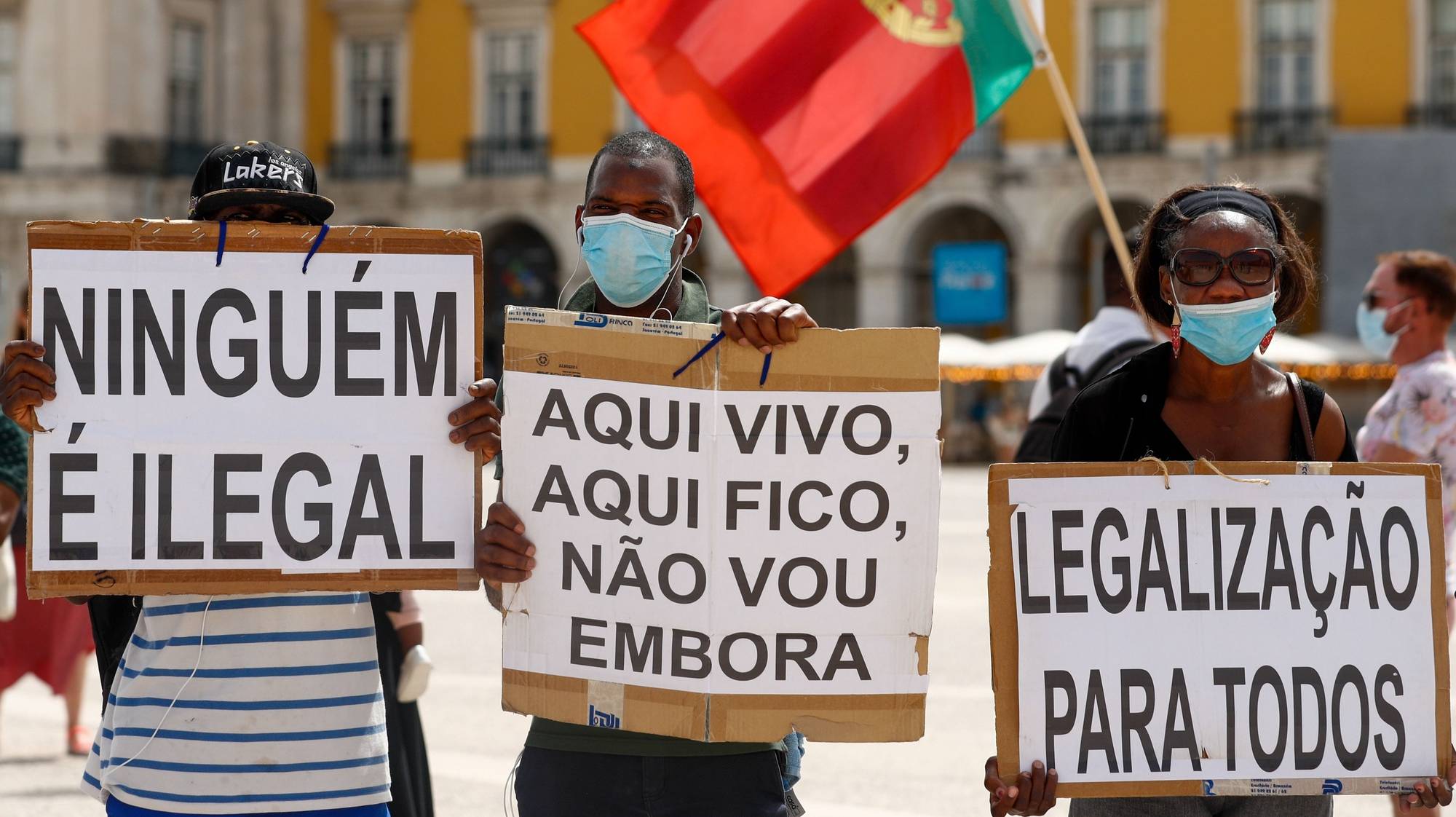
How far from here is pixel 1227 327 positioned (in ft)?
10.2

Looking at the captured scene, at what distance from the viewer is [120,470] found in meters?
3.22

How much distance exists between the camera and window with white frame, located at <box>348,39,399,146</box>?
1598 inches

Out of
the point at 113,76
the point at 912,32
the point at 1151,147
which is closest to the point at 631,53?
the point at 912,32

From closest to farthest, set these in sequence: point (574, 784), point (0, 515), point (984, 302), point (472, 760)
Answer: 1. point (574, 784)
2. point (0, 515)
3. point (472, 760)
4. point (984, 302)

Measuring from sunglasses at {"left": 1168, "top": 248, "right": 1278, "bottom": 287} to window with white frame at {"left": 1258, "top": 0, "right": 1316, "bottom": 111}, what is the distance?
3286cm

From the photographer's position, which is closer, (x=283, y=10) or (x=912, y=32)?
(x=912, y=32)

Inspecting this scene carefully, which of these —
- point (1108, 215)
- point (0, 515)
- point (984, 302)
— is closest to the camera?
point (0, 515)

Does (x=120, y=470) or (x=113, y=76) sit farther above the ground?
(x=113, y=76)

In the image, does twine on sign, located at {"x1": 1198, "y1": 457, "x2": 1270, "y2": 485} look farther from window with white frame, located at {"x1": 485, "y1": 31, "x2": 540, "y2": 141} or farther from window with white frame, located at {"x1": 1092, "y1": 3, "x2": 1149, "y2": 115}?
window with white frame, located at {"x1": 485, "y1": 31, "x2": 540, "y2": 141}

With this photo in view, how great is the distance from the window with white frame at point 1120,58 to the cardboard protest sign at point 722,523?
33.6 m

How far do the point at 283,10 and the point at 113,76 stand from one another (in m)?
4.99

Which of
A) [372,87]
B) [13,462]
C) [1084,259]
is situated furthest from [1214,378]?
[372,87]

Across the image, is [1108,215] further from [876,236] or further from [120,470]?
[876,236]

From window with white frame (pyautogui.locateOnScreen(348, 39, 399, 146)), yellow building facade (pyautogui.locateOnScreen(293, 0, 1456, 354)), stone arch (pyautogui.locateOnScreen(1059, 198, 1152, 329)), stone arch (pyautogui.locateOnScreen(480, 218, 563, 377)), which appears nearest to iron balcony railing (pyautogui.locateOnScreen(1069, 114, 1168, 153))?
yellow building facade (pyautogui.locateOnScreen(293, 0, 1456, 354))
